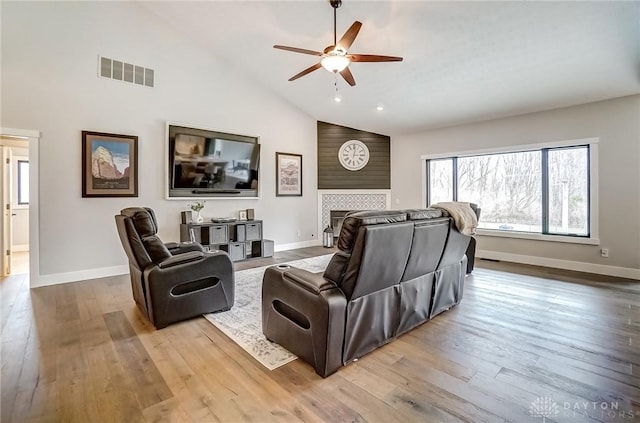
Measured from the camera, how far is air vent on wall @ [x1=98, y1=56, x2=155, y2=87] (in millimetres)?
4656

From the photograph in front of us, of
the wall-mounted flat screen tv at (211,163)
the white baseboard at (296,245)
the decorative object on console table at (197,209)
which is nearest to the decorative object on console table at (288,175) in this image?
the wall-mounted flat screen tv at (211,163)

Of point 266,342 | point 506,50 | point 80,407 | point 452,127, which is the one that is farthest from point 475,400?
point 452,127

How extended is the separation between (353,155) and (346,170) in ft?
1.41

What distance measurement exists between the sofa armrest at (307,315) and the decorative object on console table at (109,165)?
3.69 meters

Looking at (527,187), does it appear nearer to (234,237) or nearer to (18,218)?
(234,237)

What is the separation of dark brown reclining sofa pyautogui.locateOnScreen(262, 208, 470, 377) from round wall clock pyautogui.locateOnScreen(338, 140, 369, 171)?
4979 mm

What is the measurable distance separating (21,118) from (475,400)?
19.8ft

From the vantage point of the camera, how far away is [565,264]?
5254 mm

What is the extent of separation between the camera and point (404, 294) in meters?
2.65

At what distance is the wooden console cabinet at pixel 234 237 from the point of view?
5398 mm

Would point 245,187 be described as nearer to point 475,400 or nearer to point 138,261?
point 138,261

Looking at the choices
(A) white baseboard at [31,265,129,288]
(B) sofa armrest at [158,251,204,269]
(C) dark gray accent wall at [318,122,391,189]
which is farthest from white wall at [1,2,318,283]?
(B) sofa armrest at [158,251,204,269]

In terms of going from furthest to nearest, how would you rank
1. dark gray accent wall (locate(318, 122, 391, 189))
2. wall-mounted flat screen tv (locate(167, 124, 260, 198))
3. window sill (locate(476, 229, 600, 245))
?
1. dark gray accent wall (locate(318, 122, 391, 189))
2. wall-mounted flat screen tv (locate(167, 124, 260, 198))
3. window sill (locate(476, 229, 600, 245))

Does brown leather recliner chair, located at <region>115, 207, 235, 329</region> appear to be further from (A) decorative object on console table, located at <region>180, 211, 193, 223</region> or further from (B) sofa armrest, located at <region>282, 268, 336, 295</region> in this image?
(A) decorative object on console table, located at <region>180, 211, 193, 223</region>
